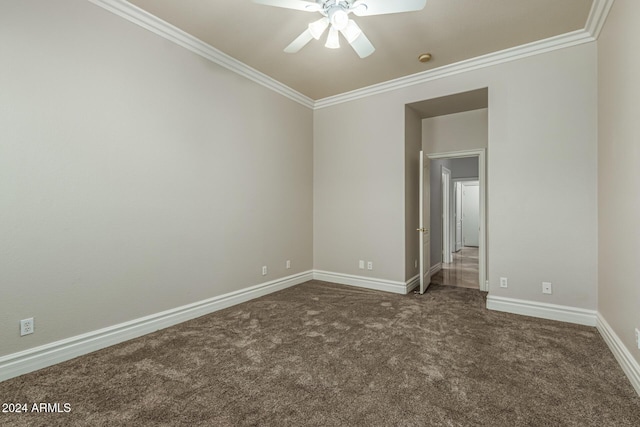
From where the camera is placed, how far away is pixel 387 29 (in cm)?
303

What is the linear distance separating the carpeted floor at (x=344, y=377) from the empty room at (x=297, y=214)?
0.06 feet

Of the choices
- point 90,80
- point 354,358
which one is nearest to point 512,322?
point 354,358

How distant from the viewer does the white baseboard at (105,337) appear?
84.0 inches

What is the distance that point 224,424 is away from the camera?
1652mm

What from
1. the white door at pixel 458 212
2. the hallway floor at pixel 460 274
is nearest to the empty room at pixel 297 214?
the hallway floor at pixel 460 274

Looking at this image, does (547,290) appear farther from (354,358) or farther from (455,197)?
(455,197)

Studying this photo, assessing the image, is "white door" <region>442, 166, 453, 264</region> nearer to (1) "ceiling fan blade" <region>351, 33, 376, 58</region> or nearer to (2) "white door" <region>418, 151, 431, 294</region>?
(2) "white door" <region>418, 151, 431, 294</region>

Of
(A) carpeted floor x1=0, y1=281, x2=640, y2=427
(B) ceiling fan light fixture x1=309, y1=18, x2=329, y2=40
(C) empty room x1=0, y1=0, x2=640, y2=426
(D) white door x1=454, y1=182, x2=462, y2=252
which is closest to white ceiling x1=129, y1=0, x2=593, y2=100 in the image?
(C) empty room x1=0, y1=0, x2=640, y2=426

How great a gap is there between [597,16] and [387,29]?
6.17ft

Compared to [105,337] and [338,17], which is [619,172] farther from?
[105,337]

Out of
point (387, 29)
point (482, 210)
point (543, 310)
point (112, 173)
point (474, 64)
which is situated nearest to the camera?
point (112, 173)

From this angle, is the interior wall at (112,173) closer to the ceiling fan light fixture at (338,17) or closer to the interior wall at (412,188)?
the ceiling fan light fixture at (338,17)

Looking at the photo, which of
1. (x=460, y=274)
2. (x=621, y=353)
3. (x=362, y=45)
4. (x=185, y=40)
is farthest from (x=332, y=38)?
(x=460, y=274)

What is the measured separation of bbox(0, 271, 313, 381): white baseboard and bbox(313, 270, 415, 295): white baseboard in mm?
1405
